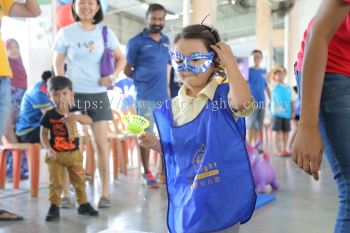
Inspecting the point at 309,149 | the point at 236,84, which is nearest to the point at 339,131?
the point at 309,149

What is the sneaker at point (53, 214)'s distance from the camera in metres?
2.54

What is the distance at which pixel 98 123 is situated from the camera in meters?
2.77

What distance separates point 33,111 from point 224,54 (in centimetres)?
255

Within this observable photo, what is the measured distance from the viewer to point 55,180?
265 cm

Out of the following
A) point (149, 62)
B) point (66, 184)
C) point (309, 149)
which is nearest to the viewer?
point (309, 149)

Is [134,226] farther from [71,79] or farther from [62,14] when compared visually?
[62,14]

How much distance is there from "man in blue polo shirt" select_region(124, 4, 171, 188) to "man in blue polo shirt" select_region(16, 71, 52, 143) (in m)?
0.69

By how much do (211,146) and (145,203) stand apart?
1.68 metres

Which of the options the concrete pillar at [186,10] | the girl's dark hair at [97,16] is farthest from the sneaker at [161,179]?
the concrete pillar at [186,10]

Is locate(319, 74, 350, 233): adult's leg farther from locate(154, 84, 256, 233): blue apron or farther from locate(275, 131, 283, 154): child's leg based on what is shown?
locate(275, 131, 283, 154): child's leg

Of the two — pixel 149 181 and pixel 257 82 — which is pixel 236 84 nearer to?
pixel 149 181

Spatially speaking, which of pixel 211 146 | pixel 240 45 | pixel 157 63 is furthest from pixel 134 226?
pixel 240 45

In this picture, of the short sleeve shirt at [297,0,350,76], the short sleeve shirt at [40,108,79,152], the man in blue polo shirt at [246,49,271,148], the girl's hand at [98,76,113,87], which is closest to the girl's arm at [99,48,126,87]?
the girl's hand at [98,76,113,87]

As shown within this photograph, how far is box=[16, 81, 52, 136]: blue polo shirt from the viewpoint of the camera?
3.46 metres
